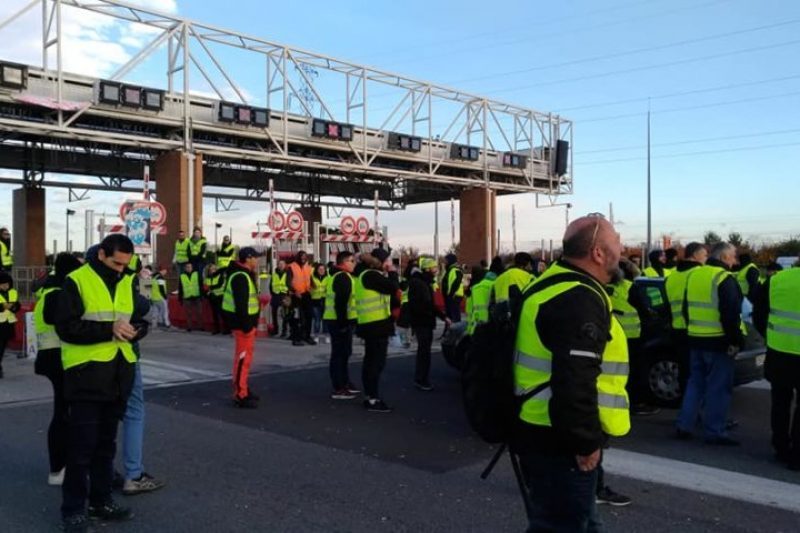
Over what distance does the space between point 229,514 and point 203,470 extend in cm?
116

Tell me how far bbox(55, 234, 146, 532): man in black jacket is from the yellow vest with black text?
16.9 ft

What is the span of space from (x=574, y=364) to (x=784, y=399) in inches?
181

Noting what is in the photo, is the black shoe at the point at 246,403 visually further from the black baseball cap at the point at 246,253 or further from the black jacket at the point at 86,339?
the black jacket at the point at 86,339

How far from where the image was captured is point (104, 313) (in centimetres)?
473

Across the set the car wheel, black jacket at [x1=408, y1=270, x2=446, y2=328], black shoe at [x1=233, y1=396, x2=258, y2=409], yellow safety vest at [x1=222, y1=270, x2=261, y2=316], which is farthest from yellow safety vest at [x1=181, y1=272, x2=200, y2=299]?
the car wheel

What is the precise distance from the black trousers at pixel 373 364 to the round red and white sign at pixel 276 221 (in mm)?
10251

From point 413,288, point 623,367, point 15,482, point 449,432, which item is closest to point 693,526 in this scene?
point 623,367

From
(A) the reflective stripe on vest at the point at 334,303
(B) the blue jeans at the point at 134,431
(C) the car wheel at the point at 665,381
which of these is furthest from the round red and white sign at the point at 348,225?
(B) the blue jeans at the point at 134,431

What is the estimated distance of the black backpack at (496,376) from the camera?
2.93 meters

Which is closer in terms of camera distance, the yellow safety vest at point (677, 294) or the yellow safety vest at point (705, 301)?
the yellow safety vest at point (705, 301)

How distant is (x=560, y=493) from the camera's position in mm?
2863

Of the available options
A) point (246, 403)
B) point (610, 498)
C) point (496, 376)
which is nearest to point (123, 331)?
point (496, 376)

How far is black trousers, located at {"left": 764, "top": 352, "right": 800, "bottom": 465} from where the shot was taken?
6168mm

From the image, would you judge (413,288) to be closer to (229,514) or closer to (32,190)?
(229,514)
